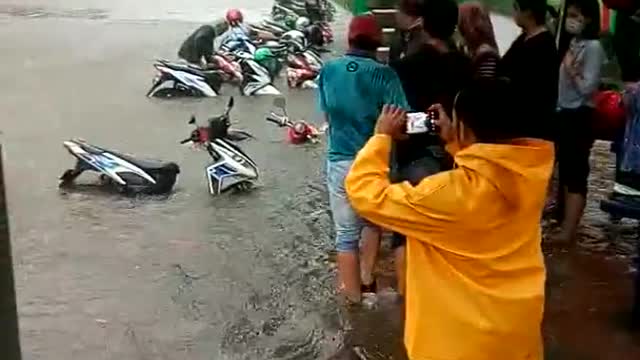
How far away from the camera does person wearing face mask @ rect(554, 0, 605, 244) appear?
728 cm

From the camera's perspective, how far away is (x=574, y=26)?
7.37 m

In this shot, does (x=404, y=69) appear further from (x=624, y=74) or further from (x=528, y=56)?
(x=624, y=74)

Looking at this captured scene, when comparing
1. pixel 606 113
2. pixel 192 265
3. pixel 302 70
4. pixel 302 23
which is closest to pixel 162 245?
pixel 192 265

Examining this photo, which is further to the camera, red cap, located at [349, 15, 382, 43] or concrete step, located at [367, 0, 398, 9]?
concrete step, located at [367, 0, 398, 9]

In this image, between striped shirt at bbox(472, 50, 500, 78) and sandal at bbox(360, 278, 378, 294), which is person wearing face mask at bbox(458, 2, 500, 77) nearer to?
striped shirt at bbox(472, 50, 500, 78)

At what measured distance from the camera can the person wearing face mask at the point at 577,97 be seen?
23.9 feet

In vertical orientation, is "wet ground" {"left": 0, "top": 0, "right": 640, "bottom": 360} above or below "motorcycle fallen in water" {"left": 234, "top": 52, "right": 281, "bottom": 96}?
above

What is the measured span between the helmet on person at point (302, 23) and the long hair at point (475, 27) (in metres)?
11.0

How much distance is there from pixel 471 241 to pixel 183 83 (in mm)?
11026

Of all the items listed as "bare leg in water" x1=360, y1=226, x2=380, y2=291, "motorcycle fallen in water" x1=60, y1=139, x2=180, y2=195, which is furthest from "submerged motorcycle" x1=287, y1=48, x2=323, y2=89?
"bare leg in water" x1=360, y1=226, x2=380, y2=291

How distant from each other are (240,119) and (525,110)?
9.33 m

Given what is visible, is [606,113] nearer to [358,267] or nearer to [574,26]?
[574,26]

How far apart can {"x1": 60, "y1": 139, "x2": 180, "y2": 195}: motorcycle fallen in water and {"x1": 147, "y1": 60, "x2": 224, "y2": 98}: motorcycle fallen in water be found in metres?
4.81

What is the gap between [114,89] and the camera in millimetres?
15180
